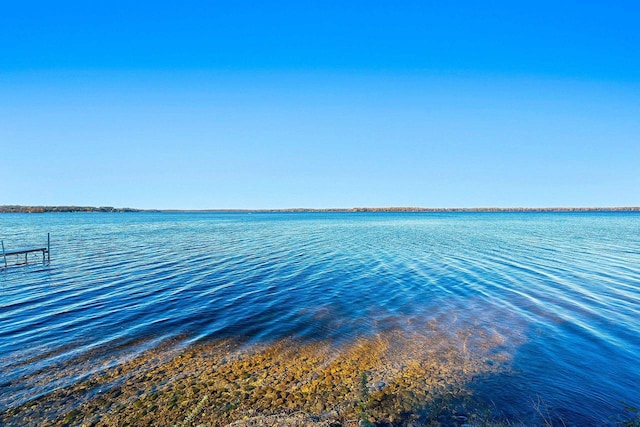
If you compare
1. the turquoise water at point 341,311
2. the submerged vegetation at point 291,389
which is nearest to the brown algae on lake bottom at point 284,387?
the submerged vegetation at point 291,389

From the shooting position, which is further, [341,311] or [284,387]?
[341,311]

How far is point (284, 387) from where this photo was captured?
711 centimetres

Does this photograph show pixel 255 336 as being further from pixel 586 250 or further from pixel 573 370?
pixel 586 250

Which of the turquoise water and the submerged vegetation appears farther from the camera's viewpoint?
the turquoise water

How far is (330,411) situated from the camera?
618 cm

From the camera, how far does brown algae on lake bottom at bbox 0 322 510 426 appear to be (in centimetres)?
606

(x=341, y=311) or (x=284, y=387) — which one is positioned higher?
(x=284, y=387)

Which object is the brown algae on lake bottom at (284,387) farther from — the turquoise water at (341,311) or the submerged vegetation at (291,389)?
the turquoise water at (341,311)

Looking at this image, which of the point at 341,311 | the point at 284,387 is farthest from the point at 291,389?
the point at 341,311

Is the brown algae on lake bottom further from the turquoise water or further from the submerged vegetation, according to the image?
the turquoise water

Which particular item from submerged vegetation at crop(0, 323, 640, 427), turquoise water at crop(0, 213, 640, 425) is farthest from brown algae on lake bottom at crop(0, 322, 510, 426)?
turquoise water at crop(0, 213, 640, 425)

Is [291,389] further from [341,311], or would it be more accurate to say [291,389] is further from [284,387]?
[341,311]

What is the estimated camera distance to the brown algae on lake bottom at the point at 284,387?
19.9 ft

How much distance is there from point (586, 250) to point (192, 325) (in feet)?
119
